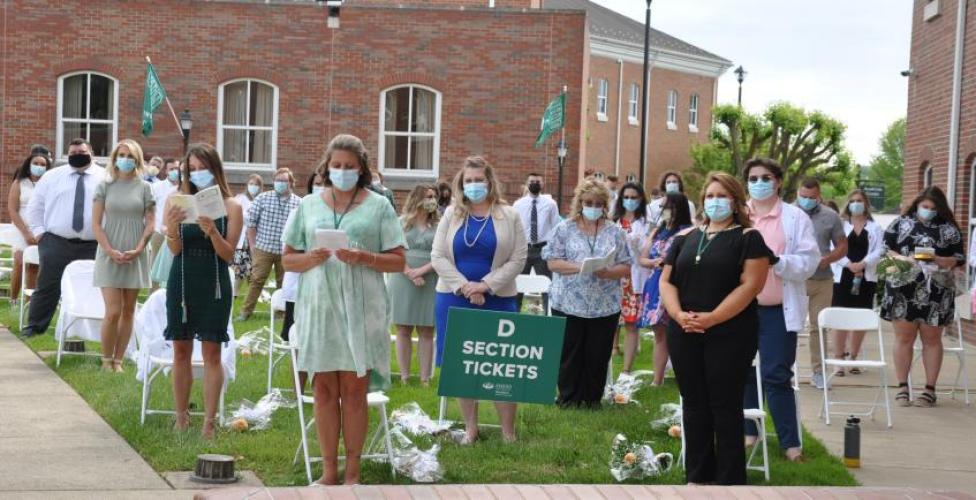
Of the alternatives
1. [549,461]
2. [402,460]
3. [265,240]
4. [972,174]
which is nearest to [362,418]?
[402,460]

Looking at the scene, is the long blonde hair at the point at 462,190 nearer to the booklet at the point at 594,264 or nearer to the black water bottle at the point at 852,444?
the booklet at the point at 594,264

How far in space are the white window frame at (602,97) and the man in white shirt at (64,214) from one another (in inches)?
1863

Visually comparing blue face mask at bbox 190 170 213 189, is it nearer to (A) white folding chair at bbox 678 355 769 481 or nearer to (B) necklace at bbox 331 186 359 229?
(B) necklace at bbox 331 186 359 229

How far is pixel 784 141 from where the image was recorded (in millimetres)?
60969

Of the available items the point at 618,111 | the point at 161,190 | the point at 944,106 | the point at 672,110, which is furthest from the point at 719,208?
the point at 672,110

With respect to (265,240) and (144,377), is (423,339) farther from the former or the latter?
(265,240)

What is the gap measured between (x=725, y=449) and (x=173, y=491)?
2990mm

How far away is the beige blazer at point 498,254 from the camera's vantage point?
9.76m

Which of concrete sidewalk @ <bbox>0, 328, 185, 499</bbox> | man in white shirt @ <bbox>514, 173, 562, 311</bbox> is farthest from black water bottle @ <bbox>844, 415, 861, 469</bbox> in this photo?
man in white shirt @ <bbox>514, 173, 562, 311</bbox>

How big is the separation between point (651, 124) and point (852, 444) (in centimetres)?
5597

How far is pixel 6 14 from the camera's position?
32.2 m

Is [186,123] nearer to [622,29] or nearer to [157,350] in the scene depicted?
Answer: [157,350]

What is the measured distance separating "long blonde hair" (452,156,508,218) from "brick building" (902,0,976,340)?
9582mm

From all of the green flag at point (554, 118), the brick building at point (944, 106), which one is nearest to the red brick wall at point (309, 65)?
the green flag at point (554, 118)
